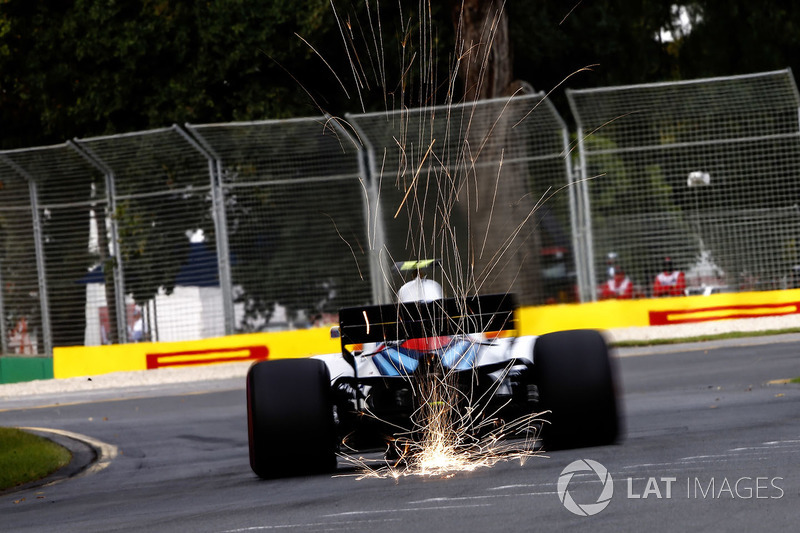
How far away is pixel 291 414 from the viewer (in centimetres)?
776

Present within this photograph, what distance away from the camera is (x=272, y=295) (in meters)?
18.4

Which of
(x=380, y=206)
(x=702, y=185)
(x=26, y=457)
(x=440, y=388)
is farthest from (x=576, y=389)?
(x=380, y=206)

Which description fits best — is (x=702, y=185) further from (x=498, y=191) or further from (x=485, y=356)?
(x=485, y=356)

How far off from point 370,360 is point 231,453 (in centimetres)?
287

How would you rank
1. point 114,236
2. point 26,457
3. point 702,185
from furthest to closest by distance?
point 114,236, point 702,185, point 26,457

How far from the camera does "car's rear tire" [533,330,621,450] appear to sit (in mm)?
7672

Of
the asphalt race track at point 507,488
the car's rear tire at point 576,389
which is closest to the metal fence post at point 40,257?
the asphalt race track at point 507,488

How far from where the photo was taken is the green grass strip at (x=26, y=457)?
33.0 feet

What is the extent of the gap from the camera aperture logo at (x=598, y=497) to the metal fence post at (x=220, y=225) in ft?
37.7

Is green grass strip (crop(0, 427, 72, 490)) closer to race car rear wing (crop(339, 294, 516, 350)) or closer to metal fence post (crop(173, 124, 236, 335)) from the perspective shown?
race car rear wing (crop(339, 294, 516, 350))

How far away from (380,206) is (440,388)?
1138 centimetres

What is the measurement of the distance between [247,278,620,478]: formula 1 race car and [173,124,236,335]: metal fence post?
1050 cm

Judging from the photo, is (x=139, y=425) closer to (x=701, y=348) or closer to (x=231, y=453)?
(x=231, y=453)

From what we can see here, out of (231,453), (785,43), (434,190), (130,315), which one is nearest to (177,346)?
(130,315)
